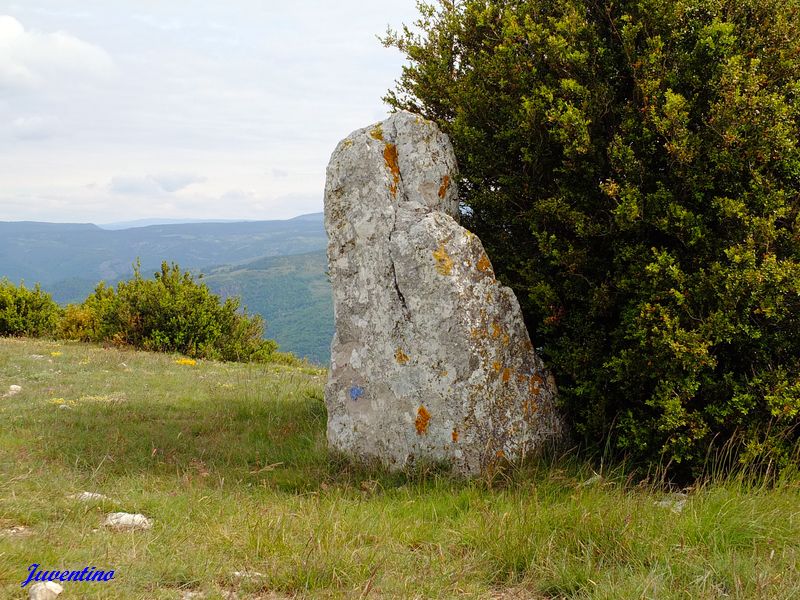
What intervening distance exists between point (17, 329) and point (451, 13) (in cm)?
2155

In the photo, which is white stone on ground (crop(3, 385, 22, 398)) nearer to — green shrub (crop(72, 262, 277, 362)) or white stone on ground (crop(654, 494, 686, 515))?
green shrub (crop(72, 262, 277, 362))

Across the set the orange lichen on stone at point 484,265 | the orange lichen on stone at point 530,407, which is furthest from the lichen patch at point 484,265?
the orange lichen on stone at point 530,407

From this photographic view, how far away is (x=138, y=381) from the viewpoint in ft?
44.1

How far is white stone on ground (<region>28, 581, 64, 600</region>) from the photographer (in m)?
3.63

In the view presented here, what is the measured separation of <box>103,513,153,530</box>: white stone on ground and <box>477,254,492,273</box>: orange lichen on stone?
4883 millimetres

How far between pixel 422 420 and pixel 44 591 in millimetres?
4479

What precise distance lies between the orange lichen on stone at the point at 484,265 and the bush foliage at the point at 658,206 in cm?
51

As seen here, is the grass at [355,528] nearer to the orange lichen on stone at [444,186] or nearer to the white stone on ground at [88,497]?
the white stone on ground at [88,497]

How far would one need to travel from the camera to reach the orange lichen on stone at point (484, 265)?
7.80 meters

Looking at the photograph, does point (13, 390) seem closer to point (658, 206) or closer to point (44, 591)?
point (44, 591)

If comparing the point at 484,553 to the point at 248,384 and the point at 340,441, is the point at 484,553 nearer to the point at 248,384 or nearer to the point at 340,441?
the point at 340,441

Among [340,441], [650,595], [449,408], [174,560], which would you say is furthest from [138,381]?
[650,595]

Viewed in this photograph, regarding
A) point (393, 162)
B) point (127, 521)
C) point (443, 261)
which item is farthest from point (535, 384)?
point (127, 521)

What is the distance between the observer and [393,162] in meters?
8.58
